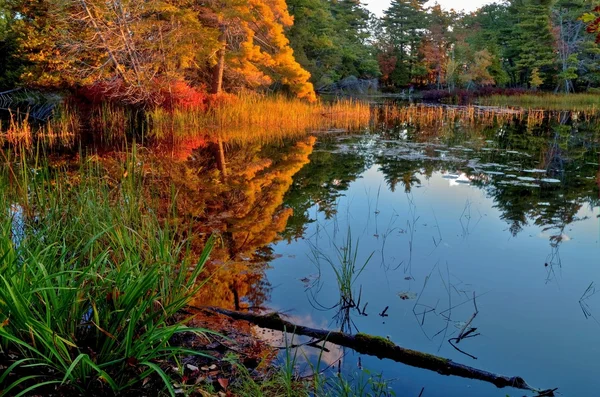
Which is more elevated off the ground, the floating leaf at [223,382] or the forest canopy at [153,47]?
the forest canopy at [153,47]

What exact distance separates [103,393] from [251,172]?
21.6 feet

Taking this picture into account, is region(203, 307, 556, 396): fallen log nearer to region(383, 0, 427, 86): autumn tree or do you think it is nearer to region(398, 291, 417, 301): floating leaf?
region(398, 291, 417, 301): floating leaf

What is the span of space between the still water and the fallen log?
1.9 inches

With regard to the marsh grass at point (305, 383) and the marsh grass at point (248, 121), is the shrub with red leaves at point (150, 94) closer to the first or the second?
the marsh grass at point (248, 121)

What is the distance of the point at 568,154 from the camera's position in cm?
1047

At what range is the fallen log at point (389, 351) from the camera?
2566 mm

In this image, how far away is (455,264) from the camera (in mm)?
4387

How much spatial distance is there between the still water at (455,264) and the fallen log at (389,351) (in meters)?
0.05

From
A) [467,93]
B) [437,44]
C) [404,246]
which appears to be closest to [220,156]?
[404,246]

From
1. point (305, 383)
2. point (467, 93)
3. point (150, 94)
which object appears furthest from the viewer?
point (467, 93)

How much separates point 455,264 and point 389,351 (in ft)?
5.90

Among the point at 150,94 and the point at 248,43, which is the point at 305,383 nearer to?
the point at 150,94

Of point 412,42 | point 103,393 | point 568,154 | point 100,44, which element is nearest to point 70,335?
point 103,393

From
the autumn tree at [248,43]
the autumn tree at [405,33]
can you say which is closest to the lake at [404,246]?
the autumn tree at [248,43]
